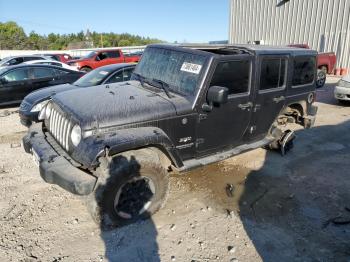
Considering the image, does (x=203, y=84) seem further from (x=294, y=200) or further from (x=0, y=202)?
(x=0, y=202)

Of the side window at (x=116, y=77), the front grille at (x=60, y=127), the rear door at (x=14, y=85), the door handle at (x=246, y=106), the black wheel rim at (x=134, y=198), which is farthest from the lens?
the rear door at (x=14, y=85)


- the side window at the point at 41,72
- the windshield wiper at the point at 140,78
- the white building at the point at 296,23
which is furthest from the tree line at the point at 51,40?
the windshield wiper at the point at 140,78

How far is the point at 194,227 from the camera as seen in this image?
3.55 meters

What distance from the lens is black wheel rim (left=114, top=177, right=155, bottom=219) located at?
344cm

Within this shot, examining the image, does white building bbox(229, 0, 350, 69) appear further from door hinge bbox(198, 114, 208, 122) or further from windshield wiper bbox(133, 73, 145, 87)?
door hinge bbox(198, 114, 208, 122)

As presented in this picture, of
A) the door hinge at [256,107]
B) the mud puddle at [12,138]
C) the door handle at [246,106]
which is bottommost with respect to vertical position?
the mud puddle at [12,138]

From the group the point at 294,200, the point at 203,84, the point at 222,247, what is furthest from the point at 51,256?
the point at 294,200

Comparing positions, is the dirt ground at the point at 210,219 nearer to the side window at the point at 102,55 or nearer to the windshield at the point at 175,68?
the windshield at the point at 175,68

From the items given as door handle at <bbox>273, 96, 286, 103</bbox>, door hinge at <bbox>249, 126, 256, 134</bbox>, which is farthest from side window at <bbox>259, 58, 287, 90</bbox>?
door hinge at <bbox>249, 126, 256, 134</bbox>

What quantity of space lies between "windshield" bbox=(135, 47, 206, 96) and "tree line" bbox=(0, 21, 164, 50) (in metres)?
59.9

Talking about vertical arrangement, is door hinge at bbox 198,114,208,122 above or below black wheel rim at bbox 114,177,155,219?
above

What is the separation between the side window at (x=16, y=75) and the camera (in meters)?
8.91

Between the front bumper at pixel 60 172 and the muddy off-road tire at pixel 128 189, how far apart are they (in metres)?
0.18

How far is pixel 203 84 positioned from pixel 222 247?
6.22 feet
